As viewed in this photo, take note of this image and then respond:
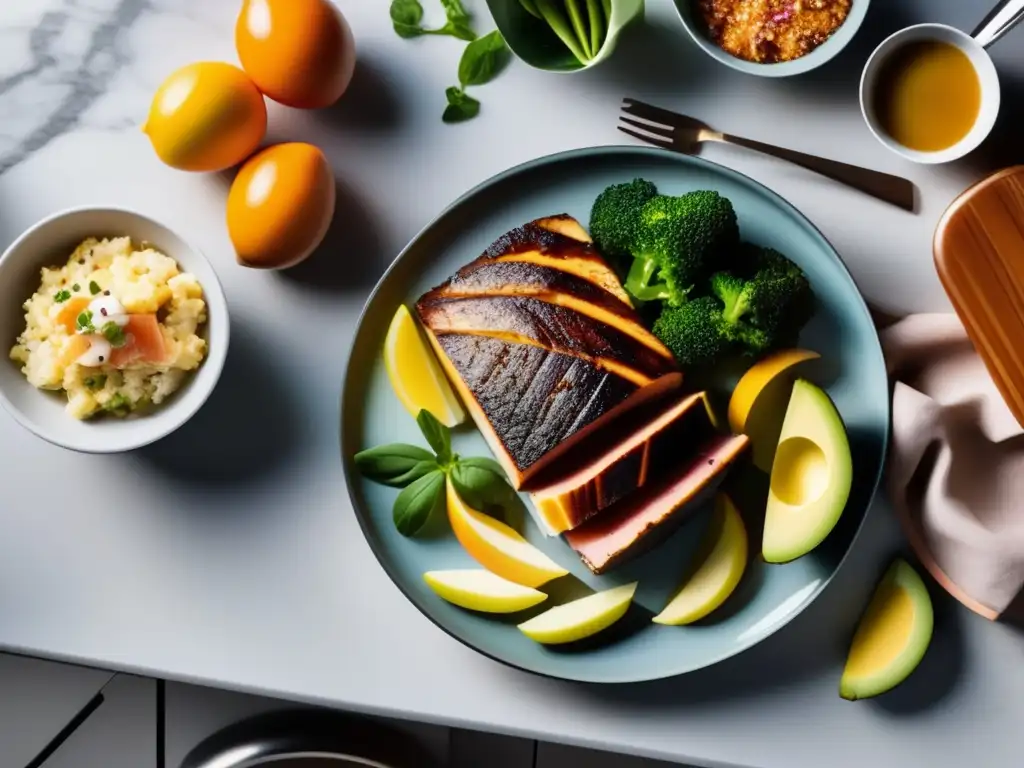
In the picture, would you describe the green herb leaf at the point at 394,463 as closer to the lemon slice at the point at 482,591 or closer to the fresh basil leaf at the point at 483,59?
the lemon slice at the point at 482,591

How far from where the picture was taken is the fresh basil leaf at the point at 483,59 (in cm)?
161

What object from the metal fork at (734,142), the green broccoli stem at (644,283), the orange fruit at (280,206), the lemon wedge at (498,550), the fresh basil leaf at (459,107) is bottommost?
the lemon wedge at (498,550)

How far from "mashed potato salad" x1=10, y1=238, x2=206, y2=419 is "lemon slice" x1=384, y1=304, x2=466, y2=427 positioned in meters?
0.28

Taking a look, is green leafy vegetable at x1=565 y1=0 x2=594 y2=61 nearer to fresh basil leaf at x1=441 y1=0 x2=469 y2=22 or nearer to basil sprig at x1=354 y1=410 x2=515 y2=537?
fresh basil leaf at x1=441 y1=0 x2=469 y2=22

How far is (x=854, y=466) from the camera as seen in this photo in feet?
4.86

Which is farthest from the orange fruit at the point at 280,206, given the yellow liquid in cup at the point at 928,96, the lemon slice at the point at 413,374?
the yellow liquid in cup at the point at 928,96

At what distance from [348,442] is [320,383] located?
0.41 ft

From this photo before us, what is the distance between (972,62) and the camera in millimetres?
1493

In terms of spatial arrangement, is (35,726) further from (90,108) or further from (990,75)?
(990,75)

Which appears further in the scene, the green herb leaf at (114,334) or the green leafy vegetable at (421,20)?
the green leafy vegetable at (421,20)

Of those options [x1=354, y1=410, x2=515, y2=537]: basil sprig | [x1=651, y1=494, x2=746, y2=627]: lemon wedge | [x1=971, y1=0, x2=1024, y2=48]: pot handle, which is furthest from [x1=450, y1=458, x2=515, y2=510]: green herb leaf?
[x1=971, y1=0, x2=1024, y2=48]: pot handle

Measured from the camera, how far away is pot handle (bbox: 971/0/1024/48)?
1.46 meters

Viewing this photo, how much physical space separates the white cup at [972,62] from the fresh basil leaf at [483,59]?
55cm

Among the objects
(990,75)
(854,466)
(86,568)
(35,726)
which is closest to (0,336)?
(86,568)
